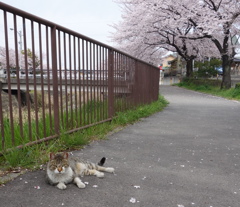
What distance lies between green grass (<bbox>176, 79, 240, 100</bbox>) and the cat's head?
12.9 meters

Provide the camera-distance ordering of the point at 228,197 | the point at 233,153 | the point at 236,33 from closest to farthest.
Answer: the point at 228,197, the point at 233,153, the point at 236,33

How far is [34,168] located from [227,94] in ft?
47.9

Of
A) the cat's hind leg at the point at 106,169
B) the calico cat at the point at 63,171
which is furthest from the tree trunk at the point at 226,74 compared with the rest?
the calico cat at the point at 63,171

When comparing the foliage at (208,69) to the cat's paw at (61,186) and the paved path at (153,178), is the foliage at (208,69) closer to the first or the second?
the paved path at (153,178)

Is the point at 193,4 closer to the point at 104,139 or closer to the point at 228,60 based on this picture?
the point at 228,60

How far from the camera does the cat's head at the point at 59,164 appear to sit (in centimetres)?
219

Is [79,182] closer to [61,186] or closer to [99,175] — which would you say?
[61,186]

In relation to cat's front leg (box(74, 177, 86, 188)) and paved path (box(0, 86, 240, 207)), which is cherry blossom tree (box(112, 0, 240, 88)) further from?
cat's front leg (box(74, 177, 86, 188))

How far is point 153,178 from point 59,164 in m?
1.06

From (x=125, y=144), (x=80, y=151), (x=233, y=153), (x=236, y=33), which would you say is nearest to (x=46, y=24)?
(x=80, y=151)

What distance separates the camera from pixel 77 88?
427cm

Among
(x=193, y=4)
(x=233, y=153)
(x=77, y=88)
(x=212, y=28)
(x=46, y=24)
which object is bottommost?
(x=233, y=153)

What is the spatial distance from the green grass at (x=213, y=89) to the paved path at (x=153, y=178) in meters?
10.6

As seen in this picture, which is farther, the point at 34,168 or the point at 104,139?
the point at 104,139
